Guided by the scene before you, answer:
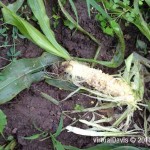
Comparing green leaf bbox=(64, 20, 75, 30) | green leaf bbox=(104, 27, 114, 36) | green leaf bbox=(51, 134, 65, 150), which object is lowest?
green leaf bbox=(51, 134, 65, 150)

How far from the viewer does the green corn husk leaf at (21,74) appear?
1693 millimetres

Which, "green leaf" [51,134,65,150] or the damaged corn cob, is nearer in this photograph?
"green leaf" [51,134,65,150]

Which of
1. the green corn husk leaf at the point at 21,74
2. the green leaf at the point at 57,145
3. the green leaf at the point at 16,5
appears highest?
the green leaf at the point at 16,5

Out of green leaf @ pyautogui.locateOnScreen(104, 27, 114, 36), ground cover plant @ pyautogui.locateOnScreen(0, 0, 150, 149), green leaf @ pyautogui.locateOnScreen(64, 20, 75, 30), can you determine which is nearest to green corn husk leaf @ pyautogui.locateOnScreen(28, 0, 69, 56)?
ground cover plant @ pyautogui.locateOnScreen(0, 0, 150, 149)

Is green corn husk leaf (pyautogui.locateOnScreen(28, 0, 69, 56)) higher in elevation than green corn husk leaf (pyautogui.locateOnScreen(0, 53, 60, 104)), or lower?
higher

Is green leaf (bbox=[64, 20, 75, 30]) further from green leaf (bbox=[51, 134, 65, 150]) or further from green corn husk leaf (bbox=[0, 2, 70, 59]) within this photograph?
green leaf (bbox=[51, 134, 65, 150])

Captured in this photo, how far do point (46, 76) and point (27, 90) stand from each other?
116 millimetres

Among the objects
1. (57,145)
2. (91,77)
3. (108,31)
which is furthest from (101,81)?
(57,145)

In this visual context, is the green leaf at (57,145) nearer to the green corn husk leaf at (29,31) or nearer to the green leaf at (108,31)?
the green corn husk leaf at (29,31)

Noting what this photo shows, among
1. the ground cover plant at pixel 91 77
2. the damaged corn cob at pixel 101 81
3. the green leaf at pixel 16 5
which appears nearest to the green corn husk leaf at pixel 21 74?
the ground cover plant at pixel 91 77

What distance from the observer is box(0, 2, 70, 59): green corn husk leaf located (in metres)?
1.67

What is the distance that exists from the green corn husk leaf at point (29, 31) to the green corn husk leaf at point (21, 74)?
0.05m

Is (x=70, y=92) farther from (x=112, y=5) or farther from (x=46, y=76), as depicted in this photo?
(x=112, y=5)

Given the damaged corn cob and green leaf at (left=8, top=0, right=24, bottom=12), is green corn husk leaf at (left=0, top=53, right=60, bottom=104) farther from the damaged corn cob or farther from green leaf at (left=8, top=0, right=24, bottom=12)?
green leaf at (left=8, top=0, right=24, bottom=12)
